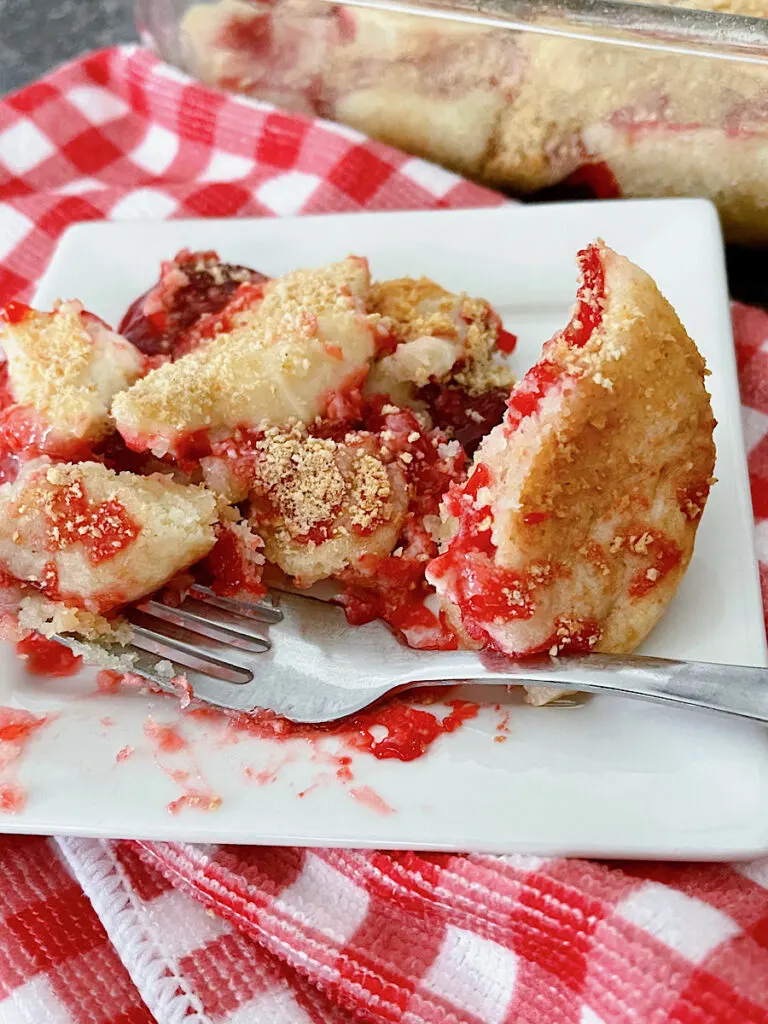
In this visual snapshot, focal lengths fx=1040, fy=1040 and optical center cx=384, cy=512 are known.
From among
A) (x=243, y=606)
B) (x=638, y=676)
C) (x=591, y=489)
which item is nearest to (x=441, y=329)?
(x=591, y=489)

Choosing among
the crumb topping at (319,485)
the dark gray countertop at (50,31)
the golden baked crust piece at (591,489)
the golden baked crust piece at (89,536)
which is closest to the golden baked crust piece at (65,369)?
the golden baked crust piece at (89,536)

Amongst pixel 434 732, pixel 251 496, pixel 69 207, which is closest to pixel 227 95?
pixel 69 207

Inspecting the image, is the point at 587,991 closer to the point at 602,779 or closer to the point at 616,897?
the point at 616,897

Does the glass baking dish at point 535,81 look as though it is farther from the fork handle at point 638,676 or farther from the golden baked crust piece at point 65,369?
the fork handle at point 638,676

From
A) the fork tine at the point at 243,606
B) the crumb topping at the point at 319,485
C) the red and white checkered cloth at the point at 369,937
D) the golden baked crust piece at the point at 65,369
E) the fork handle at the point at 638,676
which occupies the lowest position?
the red and white checkered cloth at the point at 369,937

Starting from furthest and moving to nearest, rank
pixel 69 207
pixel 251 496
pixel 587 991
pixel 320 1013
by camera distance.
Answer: pixel 69 207
pixel 251 496
pixel 320 1013
pixel 587 991

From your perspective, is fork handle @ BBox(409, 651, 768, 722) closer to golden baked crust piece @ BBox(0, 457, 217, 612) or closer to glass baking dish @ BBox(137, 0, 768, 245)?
golden baked crust piece @ BBox(0, 457, 217, 612)
